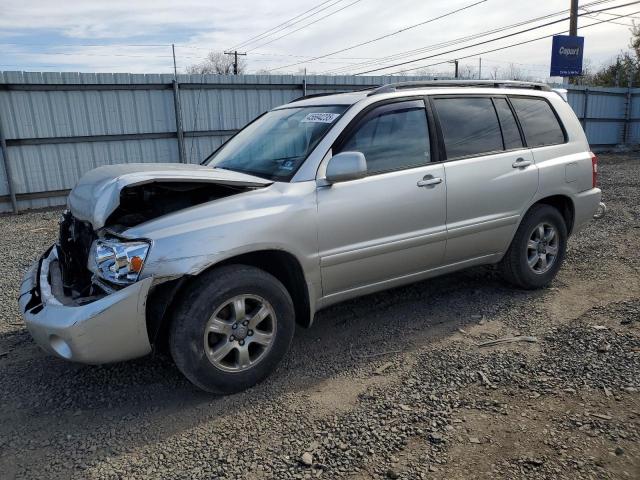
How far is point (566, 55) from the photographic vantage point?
19.2m

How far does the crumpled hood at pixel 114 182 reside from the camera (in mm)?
3033

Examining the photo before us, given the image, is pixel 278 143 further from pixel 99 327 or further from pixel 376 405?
pixel 376 405

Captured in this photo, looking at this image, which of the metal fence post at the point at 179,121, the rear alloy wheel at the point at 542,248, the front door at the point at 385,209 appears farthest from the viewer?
the metal fence post at the point at 179,121

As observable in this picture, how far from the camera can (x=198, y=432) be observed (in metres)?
2.92

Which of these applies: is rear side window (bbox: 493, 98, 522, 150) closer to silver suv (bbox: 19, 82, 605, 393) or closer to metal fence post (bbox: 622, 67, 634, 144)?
silver suv (bbox: 19, 82, 605, 393)

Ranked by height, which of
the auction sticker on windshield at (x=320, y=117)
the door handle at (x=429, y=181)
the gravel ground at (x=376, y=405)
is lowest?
the gravel ground at (x=376, y=405)

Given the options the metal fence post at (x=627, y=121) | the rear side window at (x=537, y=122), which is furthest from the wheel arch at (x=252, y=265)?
the metal fence post at (x=627, y=121)

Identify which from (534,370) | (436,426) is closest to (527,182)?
(534,370)

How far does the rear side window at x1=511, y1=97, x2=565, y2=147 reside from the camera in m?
4.77

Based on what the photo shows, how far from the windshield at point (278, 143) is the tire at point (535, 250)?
2.08 meters

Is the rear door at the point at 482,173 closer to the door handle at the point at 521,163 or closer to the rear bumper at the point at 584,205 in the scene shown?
the door handle at the point at 521,163

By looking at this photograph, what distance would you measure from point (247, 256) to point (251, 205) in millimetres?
330

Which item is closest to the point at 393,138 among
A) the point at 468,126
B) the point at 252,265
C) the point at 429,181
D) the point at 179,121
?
the point at 429,181

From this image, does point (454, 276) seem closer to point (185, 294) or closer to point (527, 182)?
point (527, 182)
